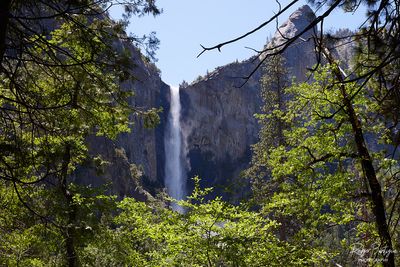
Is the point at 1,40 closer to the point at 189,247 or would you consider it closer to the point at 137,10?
the point at 137,10

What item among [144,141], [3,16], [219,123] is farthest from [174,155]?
[3,16]

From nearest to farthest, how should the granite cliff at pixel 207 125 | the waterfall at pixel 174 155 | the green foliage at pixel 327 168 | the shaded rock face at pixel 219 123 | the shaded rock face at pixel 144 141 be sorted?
the green foliage at pixel 327 168 → the shaded rock face at pixel 144 141 → the waterfall at pixel 174 155 → the granite cliff at pixel 207 125 → the shaded rock face at pixel 219 123

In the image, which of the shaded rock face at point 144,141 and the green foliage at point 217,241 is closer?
the green foliage at point 217,241

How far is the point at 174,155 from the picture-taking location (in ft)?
217

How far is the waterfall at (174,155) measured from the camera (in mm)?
62625

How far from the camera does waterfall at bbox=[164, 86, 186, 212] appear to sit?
62625 millimetres

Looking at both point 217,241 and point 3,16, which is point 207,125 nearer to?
point 217,241

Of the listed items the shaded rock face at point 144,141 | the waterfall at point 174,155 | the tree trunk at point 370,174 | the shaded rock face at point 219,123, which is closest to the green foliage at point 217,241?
the tree trunk at point 370,174

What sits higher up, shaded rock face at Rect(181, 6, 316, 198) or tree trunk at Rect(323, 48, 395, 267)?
shaded rock face at Rect(181, 6, 316, 198)

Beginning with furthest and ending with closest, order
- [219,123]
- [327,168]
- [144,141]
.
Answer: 1. [219,123]
2. [144,141]
3. [327,168]

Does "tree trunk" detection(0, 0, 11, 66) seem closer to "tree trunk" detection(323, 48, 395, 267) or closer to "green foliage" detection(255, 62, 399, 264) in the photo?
"tree trunk" detection(323, 48, 395, 267)

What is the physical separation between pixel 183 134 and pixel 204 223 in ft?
210

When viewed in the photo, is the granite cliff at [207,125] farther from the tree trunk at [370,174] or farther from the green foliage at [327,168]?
the tree trunk at [370,174]

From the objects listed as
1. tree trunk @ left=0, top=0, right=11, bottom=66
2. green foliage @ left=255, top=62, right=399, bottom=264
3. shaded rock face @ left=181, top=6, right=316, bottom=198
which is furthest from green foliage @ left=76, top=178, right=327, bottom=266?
shaded rock face @ left=181, top=6, right=316, bottom=198
